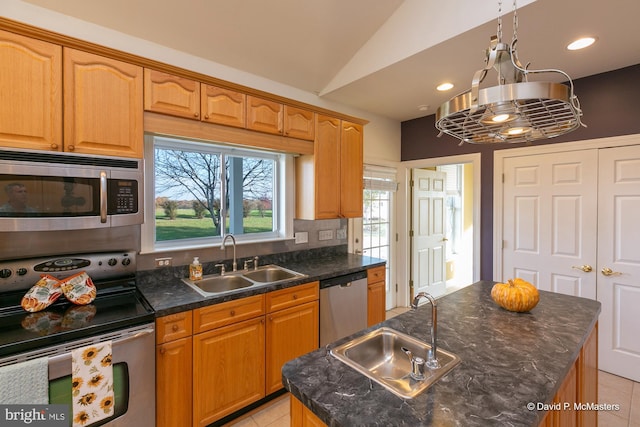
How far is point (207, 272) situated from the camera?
2426mm

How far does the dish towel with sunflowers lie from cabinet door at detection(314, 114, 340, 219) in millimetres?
1861

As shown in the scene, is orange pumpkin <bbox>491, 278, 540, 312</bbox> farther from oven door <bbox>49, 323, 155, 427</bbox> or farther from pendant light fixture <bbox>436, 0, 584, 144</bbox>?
oven door <bbox>49, 323, 155, 427</bbox>

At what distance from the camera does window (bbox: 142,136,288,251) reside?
2.27 metres

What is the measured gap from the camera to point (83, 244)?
6.27ft

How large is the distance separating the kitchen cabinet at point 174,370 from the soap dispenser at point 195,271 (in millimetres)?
519

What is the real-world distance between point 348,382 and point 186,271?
1.74 m

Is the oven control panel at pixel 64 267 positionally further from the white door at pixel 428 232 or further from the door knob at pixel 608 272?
the door knob at pixel 608 272

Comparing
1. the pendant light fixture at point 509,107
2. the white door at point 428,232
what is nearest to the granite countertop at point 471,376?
the pendant light fixture at point 509,107

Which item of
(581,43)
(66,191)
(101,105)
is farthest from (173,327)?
(581,43)

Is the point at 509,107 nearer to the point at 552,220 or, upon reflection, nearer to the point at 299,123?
the point at 299,123

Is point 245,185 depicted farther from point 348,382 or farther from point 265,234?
point 348,382

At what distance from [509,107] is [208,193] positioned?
2.26 meters

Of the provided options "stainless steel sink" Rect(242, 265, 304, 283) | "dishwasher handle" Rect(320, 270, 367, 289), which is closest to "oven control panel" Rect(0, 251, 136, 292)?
"stainless steel sink" Rect(242, 265, 304, 283)

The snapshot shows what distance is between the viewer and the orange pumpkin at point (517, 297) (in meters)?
1.56
